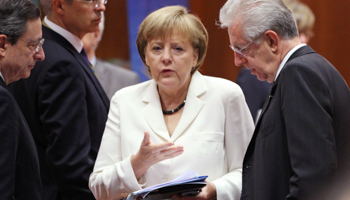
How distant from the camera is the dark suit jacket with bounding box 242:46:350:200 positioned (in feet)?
5.81

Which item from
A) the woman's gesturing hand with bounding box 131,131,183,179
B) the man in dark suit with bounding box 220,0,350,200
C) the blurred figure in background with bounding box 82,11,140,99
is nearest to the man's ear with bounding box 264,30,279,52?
the man in dark suit with bounding box 220,0,350,200

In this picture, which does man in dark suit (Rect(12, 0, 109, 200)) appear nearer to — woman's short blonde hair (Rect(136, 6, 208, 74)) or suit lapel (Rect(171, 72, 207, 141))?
woman's short blonde hair (Rect(136, 6, 208, 74))

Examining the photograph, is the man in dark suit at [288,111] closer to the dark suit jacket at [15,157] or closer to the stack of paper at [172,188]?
the stack of paper at [172,188]

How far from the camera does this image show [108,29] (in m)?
5.06

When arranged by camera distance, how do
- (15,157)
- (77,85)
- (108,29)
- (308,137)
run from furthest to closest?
(108,29) → (77,85) → (15,157) → (308,137)

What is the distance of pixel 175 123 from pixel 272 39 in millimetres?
748

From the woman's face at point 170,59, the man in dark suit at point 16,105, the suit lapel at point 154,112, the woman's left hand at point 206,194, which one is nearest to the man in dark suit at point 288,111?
the woman's left hand at point 206,194

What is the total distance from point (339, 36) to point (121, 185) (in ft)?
12.3

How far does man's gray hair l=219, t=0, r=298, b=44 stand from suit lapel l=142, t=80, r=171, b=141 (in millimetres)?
676

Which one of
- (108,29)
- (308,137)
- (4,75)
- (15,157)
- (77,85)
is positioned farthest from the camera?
(108,29)

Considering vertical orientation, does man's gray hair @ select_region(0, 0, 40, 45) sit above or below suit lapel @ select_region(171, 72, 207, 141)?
above

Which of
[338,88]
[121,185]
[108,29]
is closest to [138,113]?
[121,185]

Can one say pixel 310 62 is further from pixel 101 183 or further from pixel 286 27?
pixel 101 183

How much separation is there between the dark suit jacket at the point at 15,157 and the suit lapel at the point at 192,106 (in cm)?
75
